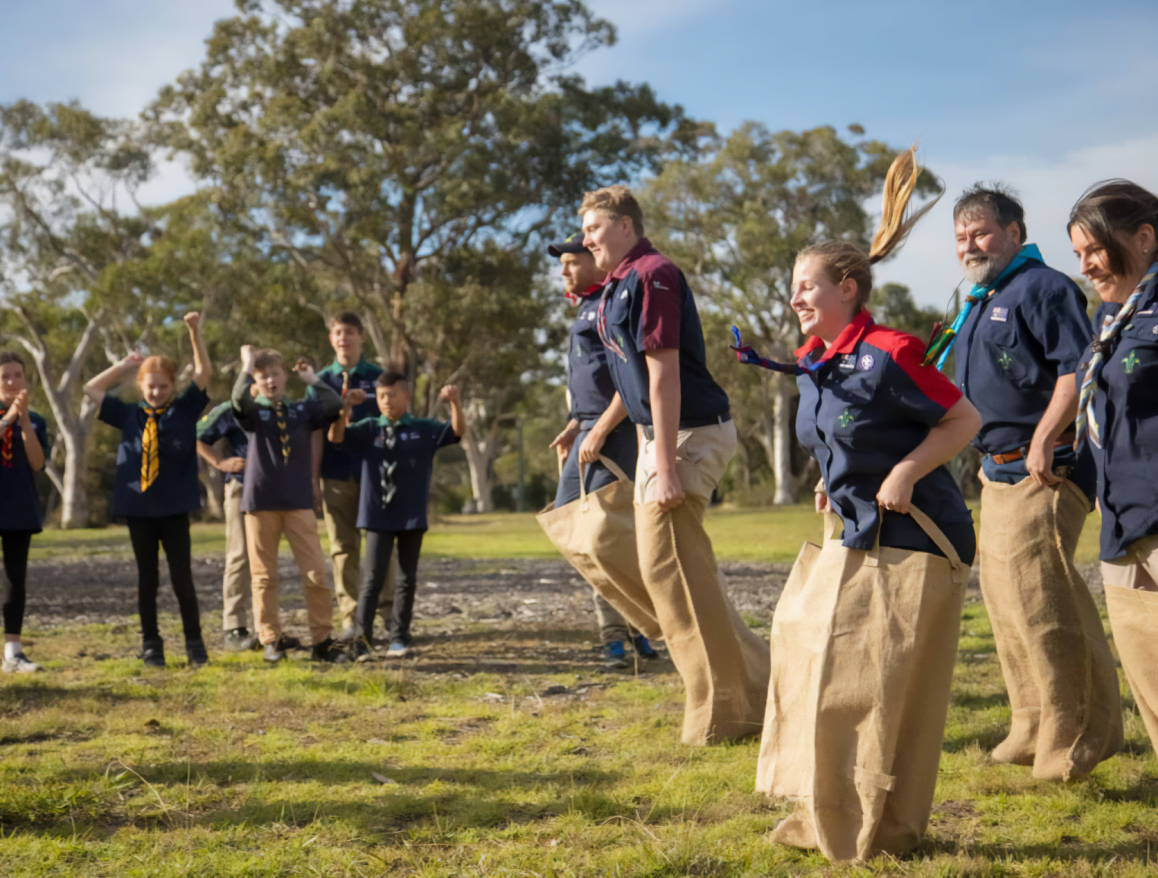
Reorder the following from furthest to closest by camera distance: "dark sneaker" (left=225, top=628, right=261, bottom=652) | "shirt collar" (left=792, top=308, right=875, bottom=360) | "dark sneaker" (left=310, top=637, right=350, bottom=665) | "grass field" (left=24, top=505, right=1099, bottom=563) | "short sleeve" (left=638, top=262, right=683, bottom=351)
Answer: "grass field" (left=24, top=505, right=1099, bottom=563) < "dark sneaker" (left=225, top=628, right=261, bottom=652) < "dark sneaker" (left=310, top=637, right=350, bottom=665) < "short sleeve" (left=638, top=262, right=683, bottom=351) < "shirt collar" (left=792, top=308, right=875, bottom=360)

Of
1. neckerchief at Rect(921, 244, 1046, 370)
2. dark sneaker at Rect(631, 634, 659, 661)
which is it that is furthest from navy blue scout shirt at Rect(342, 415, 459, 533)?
neckerchief at Rect(921, 244, 1046, 370)

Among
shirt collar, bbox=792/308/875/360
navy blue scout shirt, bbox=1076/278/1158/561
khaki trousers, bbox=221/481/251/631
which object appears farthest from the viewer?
khaki trousers, bbox=221/481/251/631

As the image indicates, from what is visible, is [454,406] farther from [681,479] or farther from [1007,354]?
[1007,354]

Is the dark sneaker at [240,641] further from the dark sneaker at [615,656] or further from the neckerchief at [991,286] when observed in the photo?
the neckerchief at [991,286]

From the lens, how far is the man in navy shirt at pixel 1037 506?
3.87 metres

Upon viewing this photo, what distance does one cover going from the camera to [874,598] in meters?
3.09

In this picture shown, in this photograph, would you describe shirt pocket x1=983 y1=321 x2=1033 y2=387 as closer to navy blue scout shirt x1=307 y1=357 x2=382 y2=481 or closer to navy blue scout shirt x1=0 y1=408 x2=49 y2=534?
navy blue scout shirt x1=307 y1=357 x2=382 y2=481

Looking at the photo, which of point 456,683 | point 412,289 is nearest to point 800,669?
point 456,683

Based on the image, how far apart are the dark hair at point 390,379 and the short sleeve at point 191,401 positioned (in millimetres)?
1178

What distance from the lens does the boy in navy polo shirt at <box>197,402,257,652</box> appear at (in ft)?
25.4

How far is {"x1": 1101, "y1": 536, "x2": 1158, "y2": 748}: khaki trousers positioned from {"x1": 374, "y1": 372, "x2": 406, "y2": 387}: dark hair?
17.3 feet

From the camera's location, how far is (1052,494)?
3895 millimetres

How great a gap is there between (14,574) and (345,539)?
218 cm

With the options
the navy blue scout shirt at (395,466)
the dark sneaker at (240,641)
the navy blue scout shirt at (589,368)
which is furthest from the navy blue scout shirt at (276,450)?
the navy blue scout shirt at (589,368)
